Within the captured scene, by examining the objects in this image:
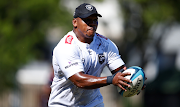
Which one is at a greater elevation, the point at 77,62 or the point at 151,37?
the point at 77,62

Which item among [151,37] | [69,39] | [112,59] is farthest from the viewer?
[151,37]

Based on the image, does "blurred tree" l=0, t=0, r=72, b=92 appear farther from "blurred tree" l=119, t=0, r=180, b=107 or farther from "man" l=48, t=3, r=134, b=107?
"man" l=48, t=3, r=134, b=107

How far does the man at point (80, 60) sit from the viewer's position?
5.38m

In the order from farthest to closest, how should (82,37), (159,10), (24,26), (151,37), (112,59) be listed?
(151,37) < (24,26) < (159,10) < (112,59) < (82,37)

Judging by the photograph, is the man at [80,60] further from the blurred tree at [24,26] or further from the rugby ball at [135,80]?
the blurred tree at [24,26]

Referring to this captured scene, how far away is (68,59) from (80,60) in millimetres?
198

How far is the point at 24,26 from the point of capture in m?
16.2

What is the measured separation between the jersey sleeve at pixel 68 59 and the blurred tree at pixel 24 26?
1017cm

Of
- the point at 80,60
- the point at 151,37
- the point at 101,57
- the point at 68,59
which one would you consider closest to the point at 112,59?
the point at 101,57

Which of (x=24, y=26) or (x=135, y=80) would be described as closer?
(x=135, y=80)

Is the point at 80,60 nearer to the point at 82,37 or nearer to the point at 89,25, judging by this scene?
the point at 82,37

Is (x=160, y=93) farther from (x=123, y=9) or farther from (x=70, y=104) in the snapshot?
(x=70, y=104)

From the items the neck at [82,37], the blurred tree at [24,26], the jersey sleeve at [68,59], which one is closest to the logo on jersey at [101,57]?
the neck at [82,37]

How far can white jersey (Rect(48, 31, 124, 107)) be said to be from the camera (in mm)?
5426
